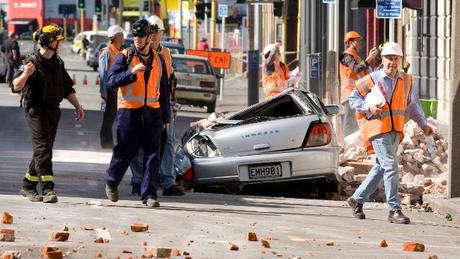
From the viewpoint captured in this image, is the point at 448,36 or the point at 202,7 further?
the point at 202,7

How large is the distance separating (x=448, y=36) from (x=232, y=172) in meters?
14.3

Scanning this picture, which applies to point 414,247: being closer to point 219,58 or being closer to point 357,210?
point 357,210

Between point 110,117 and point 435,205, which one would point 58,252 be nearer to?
point 435,205

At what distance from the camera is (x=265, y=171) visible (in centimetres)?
1631

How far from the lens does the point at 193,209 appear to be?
14.5m

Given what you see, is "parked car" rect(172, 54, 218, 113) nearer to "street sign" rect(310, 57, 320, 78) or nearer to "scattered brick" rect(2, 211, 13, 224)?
"street sign" rect(310, 57, 320, 78)

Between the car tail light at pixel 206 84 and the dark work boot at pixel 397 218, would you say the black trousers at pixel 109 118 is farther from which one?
the car tail light at pixel 206 84

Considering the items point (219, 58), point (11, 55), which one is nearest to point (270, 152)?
point (219, 58)

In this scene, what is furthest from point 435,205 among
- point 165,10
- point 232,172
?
point 165,10

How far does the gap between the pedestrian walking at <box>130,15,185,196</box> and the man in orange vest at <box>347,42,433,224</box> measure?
215cm

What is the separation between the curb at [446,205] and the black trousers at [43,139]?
3697 millimetres

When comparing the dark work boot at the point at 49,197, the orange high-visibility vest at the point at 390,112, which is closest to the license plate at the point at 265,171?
the orange high-visibility vest at the point at 390,112

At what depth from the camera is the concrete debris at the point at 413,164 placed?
1777cm

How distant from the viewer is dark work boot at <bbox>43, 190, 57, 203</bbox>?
47.0ft
